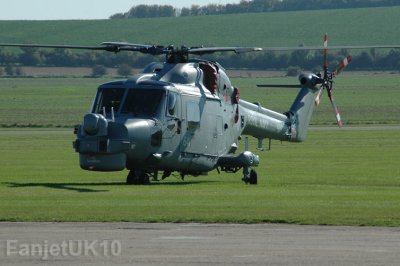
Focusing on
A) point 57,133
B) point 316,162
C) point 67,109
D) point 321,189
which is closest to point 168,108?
point 321,189

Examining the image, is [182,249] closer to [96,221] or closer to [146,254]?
[146,254]

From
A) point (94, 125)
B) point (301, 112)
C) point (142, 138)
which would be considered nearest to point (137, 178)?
point (142, 138)

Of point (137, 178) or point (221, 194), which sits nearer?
point (221, 194)

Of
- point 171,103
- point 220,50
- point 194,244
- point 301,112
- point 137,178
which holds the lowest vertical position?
point 137,178

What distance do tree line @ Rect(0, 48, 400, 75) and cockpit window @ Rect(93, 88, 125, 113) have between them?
5313 inches

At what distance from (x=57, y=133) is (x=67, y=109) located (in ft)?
129

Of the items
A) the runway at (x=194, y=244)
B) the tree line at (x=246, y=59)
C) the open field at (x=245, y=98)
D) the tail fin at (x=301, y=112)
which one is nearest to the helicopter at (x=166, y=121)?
the tail fin at (x=301, y=112)

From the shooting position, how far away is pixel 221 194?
28094 millimetres

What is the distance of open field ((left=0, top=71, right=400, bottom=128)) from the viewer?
9038cm

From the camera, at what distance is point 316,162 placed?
4384 centimetres

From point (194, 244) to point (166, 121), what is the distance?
13119mm

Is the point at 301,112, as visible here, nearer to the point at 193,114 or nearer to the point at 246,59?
the point at 193,114

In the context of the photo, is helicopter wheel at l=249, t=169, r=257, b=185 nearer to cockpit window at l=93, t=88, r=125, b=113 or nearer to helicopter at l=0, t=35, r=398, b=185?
helicopter at l=0, t=35, r=398, b=185

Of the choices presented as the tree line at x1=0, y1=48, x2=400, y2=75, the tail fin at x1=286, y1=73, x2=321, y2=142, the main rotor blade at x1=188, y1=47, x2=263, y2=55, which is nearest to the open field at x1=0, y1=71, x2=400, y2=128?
the tree line at x1=0, y1=48, x2=400, y2=75
